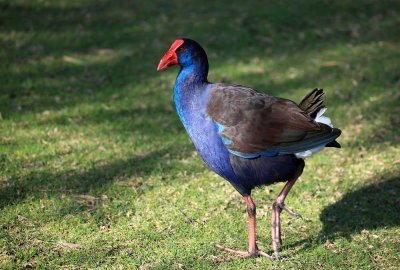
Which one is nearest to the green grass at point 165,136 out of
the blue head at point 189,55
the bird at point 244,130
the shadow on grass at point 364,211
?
the shadow on grass at point 364,211

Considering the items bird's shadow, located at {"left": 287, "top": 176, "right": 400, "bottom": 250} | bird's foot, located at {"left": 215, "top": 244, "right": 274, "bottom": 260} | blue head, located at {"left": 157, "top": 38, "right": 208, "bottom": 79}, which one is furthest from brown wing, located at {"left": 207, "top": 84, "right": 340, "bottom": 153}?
bird's shadow, located at {"left": 287, "top": 176, "right": 400, "bottom": 250}

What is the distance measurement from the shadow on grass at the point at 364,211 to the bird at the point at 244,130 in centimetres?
73

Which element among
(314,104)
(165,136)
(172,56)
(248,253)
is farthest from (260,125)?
(165,136)

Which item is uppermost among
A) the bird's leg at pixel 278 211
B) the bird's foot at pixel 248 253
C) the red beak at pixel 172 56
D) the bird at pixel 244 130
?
the red beak at pixel 172 56

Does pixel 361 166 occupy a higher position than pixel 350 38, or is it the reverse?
pixel 350 38

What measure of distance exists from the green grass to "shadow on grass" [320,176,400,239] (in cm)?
2

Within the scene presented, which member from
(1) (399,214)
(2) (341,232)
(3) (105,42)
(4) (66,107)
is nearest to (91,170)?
(4) (66,107)

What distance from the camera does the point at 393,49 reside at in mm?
8859

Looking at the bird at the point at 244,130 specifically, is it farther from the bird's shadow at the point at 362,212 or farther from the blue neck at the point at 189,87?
the bird's shadow at the point at 362,212

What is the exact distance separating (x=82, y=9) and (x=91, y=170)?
16.3 ft

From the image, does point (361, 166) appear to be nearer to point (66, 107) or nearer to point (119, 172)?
point (119, 172)

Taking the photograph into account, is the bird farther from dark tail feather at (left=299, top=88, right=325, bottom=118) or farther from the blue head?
dark tail feather at (left=299, top=88, right=325, bottom=118)

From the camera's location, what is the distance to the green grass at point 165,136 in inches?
181

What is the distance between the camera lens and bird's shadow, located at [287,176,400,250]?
15.9ft
